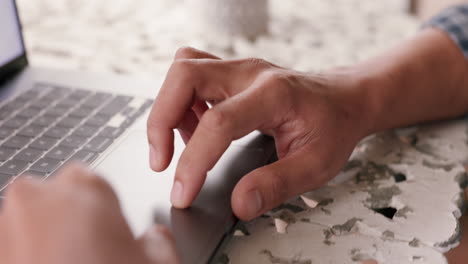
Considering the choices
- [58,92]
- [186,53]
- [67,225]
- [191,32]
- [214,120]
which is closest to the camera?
[67,225]

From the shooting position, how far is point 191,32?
34.5 inches

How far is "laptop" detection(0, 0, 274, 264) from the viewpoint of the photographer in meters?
0.39

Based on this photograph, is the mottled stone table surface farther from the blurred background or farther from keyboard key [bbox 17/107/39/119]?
keyboard key [bbox 17/107/39/119]

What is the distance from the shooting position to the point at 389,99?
0.56 m

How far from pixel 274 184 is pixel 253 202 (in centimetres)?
2

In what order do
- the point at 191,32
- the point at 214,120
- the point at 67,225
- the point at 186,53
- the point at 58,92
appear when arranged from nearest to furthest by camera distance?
the point at 67,225, the point at 214,120, the point at 186,53, the point at 58,92, the point at 191,32

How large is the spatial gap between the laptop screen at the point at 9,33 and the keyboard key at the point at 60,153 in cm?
19

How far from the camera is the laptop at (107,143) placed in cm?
39

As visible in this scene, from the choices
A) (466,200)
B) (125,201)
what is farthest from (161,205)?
(466,200)

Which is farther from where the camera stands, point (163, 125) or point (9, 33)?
point (9, 33)

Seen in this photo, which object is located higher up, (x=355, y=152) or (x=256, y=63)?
(x=256, y=63)

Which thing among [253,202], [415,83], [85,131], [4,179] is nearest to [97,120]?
[85,131]

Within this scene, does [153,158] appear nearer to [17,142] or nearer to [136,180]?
[136,180]

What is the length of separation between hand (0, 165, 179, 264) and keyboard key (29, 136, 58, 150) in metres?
0.21
